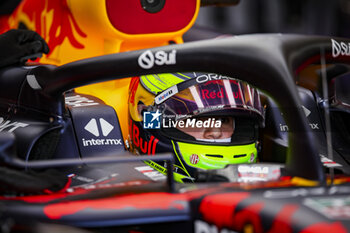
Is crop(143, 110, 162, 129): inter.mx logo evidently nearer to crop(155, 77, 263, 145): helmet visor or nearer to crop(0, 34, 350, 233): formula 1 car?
crop(155, 77, 263, 145): helmet visor

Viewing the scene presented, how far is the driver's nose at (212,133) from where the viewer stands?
1.77 meters

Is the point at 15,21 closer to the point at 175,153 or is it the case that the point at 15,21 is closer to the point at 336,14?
the point at 175,153

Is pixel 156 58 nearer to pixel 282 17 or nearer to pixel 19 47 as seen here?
pixel 19 47

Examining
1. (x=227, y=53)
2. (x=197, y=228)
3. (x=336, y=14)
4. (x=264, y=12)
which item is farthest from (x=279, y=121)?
(x=264, y=12)

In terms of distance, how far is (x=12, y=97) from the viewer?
62.9 inches

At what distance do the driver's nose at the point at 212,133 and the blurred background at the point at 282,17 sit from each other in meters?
1.32

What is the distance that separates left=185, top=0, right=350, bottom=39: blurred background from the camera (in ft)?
10.5

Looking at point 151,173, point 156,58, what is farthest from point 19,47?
point 156,58

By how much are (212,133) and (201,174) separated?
56 centimetres

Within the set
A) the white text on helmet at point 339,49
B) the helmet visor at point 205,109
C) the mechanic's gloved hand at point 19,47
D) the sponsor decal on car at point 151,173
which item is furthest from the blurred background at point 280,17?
the white text on helmet at point 339,49

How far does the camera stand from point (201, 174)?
4.02 ft

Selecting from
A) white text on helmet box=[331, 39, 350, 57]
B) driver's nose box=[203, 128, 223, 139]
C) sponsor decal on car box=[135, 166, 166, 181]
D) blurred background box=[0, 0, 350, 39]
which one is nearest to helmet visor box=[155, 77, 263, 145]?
driver's nose box=[203, 128, 223, 139]

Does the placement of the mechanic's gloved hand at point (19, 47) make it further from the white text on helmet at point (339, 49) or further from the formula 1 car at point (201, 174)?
the white text on helmet at point (339, 49)

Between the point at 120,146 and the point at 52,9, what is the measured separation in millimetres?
906
